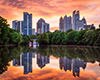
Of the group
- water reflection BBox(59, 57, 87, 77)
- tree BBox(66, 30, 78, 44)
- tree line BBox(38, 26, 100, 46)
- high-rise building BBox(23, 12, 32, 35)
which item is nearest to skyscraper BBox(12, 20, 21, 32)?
high-rise building BBox(23, 12, 32, 35)

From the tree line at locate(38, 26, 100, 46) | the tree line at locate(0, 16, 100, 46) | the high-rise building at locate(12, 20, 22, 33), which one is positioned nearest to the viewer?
the tree line at locate(0, 16, 100, 46)

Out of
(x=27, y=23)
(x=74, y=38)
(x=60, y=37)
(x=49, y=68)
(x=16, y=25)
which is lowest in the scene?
(x=49, y=68)

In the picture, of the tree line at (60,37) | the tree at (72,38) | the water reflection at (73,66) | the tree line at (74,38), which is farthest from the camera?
the tree at (72,38)

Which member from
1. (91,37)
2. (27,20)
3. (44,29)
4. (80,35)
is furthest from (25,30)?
(91,37)

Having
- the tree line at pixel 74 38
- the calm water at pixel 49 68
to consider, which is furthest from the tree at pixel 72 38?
the calm water at pixel 49 68

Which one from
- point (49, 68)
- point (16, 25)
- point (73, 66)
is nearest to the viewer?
point (49, 68)

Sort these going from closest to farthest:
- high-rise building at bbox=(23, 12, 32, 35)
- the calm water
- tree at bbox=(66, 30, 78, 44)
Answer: the calm water
tree at bbox=(66, 30, 78, 44)
high-rise building at bbox=(23, 12, 32, 35)

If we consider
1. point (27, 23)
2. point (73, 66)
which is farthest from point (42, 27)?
point (73, 66)

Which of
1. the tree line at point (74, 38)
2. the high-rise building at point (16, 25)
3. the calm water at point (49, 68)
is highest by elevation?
the high-rise building at point (16, 25)

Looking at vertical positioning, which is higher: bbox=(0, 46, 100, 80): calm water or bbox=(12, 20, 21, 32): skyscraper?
bbox=(12, 20, 21, 32): skyscraper

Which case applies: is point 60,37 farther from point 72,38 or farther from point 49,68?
point 49,68

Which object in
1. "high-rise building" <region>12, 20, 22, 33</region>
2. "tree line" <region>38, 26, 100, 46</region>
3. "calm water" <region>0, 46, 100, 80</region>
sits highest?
"high-rise building" <region>12, 20, 22, 33</region>

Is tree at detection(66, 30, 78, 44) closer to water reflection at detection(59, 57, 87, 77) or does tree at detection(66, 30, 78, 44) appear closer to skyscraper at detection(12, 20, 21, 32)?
water reflection at detection(59, 57, 87, 77)

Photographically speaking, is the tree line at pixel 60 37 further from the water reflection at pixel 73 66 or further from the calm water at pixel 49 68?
the water reflection at pixel 73 66
